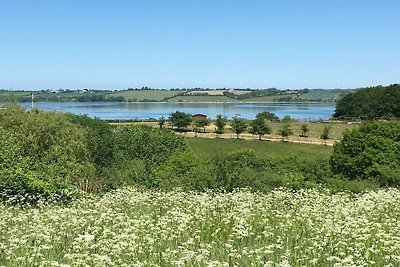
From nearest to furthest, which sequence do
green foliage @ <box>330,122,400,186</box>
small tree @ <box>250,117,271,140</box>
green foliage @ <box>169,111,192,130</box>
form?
green foliage @ <box>330,122,400,186</box> < small tree @ <box>250,117,271,140</box> < green foliage @ <box>169,111,192,130</box>

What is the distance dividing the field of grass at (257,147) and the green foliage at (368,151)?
3277 centimetres

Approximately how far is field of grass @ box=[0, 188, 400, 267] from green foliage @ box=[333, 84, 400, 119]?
130 m

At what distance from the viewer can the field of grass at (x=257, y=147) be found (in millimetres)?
80738

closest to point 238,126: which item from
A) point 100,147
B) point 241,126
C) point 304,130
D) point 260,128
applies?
point 241,126

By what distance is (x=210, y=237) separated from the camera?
977cm

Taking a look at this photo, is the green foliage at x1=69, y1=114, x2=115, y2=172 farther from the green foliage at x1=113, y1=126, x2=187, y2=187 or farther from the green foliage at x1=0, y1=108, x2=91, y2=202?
the green foliage at x1=0, y1=108, x2=91, y2=202

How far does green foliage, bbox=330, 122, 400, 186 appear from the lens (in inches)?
1608

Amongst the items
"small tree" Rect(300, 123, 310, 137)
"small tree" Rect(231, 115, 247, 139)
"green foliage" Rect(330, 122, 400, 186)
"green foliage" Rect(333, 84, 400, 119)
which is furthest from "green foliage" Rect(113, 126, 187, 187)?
"green foliage" Rect(333, 84, 400, 119)

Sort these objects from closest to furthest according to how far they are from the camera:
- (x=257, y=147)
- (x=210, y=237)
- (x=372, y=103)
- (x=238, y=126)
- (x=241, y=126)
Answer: (x=210, y=237)
(x=257, y=147)
(x=238, y=126)
(x=241, y=126)
(x=372, y=103)

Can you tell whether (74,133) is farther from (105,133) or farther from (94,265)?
(94,265)

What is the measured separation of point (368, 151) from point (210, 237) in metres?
35.8

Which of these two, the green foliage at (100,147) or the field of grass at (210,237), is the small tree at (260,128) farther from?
the field of grass at (210,237)

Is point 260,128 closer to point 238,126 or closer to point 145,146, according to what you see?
point 238,126

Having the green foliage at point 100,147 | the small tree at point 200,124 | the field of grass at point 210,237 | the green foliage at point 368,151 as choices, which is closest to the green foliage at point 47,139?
the green foliage at point 100,147
